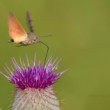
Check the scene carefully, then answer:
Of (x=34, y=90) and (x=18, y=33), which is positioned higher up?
(x=18, y=33)

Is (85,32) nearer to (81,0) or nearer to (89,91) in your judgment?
(81,0)

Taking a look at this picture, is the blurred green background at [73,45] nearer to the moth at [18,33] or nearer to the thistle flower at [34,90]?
the thistle flower at [34,90]

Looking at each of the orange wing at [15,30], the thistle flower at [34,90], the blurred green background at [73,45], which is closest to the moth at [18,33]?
the orange wing at [15,30]

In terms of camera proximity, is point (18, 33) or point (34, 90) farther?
point (34, 90)

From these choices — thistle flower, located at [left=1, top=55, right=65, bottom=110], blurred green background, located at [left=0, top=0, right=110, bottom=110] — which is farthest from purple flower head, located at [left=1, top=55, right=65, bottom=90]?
blurred green background, located at [left=0, top=0, right=110, bottom=110]

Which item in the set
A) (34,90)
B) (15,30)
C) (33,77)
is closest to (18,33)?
(15,30)

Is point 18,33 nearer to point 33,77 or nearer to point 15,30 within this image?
point 15,30

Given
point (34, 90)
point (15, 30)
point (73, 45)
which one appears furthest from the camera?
point (73, 45)
